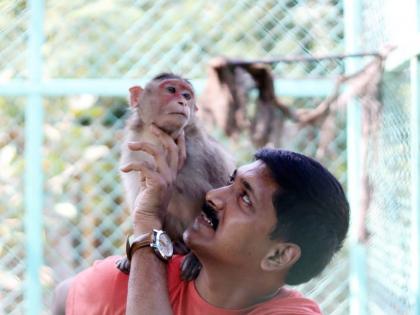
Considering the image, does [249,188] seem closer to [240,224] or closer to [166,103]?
[240,224]

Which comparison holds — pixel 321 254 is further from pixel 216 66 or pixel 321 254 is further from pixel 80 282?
pixel 216 66

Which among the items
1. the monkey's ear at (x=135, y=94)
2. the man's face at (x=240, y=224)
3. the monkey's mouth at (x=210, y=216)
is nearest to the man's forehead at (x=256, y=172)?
the man's face at (x=240, y=224)

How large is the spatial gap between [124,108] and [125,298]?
2024 mm

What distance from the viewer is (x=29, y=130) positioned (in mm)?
3957

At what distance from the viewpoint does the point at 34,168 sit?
13.0ft

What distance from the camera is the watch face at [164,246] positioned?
2.27 m

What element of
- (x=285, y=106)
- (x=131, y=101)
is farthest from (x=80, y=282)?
(x=285, y=106)

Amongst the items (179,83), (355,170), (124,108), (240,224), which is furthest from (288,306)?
(124,108)

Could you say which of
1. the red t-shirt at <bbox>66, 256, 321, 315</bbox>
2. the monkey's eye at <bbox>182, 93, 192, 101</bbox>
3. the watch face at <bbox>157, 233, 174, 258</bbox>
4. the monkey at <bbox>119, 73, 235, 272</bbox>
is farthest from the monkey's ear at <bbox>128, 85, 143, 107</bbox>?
the watch face at <bbox>157, 233, 174, 258</bbox>

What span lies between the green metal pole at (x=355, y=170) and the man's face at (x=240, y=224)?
1.82m

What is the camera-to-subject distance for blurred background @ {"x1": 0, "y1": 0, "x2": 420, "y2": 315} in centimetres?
396

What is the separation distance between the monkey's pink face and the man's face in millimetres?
459

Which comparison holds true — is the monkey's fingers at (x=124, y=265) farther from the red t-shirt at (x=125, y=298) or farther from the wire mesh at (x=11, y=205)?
the wire mesh at (x=11, y=205)

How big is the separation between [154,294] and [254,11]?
2.42 m
